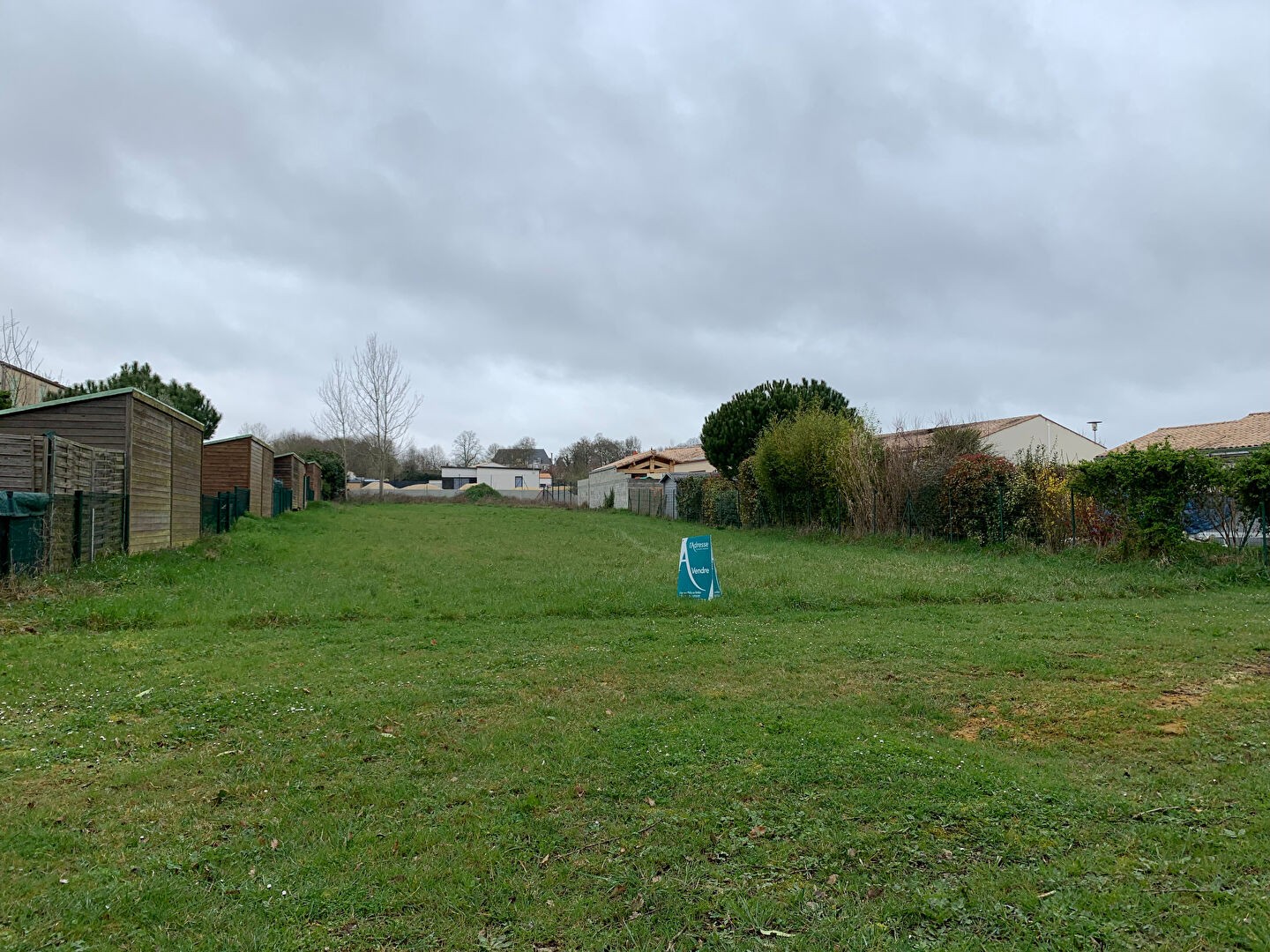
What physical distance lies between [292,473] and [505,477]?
4711 cm

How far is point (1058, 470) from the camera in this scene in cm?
1678

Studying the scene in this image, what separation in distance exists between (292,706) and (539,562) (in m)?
9.68

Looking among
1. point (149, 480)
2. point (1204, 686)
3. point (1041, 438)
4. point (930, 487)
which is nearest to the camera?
point (1204, 686)

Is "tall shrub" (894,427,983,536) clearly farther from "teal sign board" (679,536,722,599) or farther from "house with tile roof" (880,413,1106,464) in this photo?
"house with tile roof" (880,413,1106,464)

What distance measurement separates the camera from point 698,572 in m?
10.9

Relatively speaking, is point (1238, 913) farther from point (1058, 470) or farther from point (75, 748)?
point (1058, 470)

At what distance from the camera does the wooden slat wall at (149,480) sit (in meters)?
12.2

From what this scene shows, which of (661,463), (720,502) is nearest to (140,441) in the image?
(720,502)

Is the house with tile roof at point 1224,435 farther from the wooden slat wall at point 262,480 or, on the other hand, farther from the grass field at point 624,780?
the wooden slat wall at point 262,480

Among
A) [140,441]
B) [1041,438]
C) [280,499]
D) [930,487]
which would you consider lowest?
[930,487]

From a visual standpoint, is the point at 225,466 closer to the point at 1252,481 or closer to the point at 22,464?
the point at 22,464

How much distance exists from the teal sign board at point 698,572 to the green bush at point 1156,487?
27.8 ft

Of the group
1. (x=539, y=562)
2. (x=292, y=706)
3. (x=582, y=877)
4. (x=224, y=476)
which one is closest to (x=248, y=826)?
(x=582, y=877)

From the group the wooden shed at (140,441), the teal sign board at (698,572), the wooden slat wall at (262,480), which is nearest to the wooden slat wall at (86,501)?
the wooden shed at (140,441)
